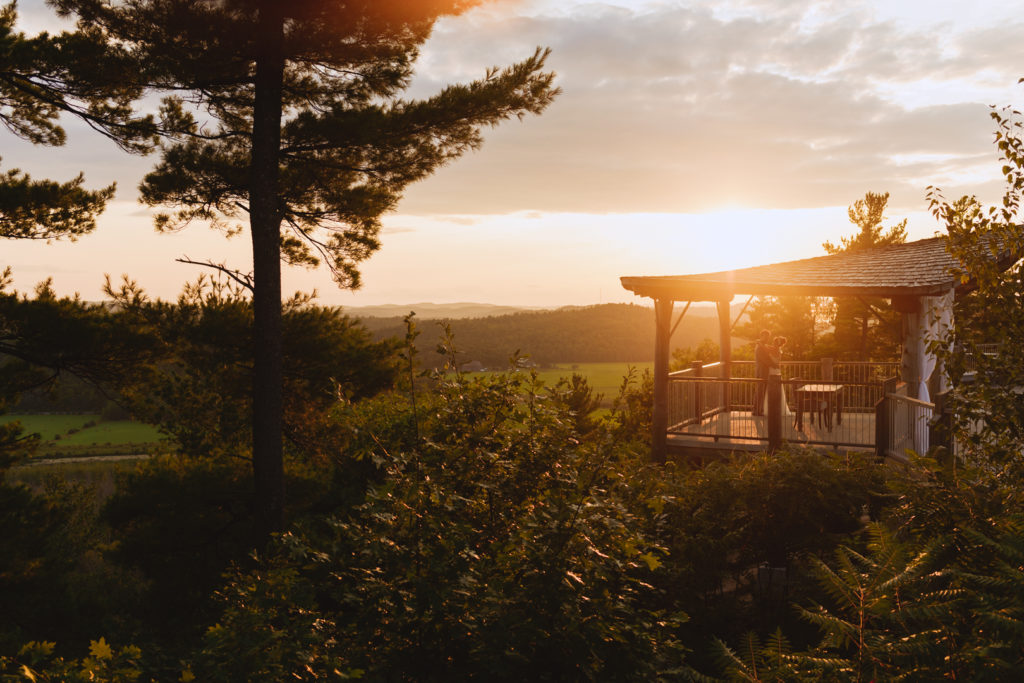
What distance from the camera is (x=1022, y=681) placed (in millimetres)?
3031

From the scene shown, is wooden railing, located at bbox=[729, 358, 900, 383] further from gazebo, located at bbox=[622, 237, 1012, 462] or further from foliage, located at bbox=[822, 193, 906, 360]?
foliage, located at bbox=[822, 193, 906, 360]

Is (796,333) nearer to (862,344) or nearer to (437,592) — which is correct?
(862,344)

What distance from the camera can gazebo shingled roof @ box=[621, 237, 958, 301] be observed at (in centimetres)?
1302

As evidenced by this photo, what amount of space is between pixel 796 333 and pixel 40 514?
34993 millimetres

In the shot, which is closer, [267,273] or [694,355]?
[267,273]

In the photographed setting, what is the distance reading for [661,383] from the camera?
14.8 m

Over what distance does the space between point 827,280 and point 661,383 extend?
3.83 metres

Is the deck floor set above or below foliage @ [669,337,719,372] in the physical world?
below

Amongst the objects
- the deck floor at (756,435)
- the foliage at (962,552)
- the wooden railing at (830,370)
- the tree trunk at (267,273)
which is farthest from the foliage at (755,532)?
the wooden railing at (830,370)

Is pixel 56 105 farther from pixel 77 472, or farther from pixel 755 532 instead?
pixel 77 472

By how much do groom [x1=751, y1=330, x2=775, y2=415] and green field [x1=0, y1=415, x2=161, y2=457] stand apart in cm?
4667

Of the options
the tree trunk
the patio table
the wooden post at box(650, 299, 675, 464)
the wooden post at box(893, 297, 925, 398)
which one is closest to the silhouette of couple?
the patio table

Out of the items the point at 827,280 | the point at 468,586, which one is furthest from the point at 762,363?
the point at 468,586

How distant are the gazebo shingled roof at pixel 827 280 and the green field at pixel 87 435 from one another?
46902mm
